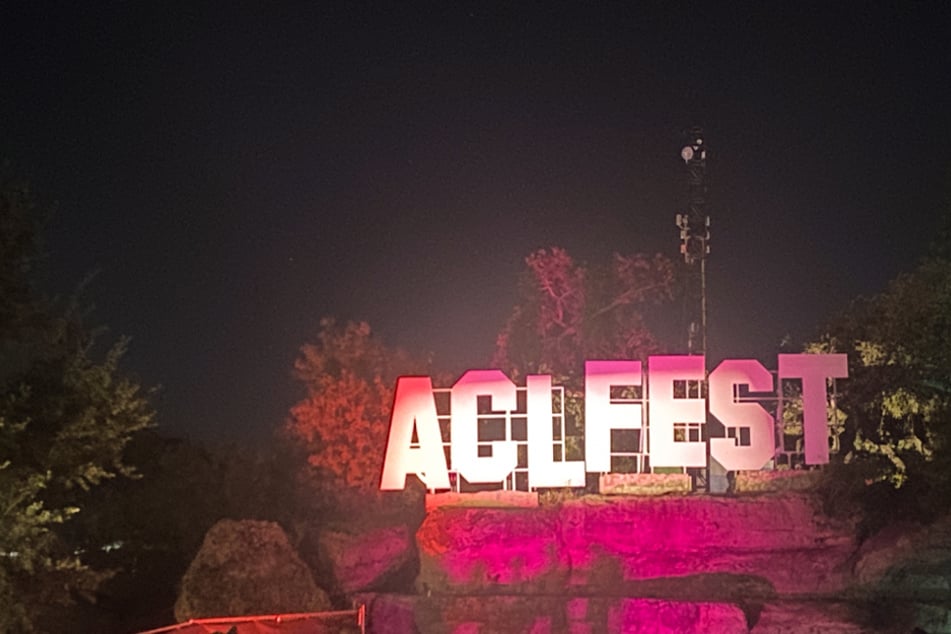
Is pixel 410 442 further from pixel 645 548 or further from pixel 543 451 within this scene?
pixel 645 548

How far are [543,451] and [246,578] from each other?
24.1 feet

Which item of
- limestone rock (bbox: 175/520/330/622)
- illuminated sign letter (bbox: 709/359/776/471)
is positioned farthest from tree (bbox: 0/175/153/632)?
illuminated sign letter (bbox: 709/359/776/471)

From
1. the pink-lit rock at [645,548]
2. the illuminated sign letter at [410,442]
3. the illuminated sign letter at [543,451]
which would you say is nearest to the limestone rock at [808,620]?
the pink-lit rock at [645,548]

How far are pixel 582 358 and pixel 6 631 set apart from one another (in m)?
22.2

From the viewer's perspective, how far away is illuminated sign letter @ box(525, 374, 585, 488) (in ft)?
83.2

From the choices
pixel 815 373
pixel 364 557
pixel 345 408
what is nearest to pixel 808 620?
pixel 815 373

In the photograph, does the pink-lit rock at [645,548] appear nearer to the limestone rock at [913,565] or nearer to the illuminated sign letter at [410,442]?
the limestone rock at [913,565]

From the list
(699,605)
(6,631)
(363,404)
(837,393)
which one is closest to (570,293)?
(363,404)

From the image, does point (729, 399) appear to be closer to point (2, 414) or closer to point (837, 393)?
point (837, 393)

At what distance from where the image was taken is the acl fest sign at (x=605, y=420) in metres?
25.4

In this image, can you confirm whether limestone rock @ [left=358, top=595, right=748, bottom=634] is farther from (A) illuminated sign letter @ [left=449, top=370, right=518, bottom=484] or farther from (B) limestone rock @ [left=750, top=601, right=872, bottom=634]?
(A) illuminated sign letter @ [left=449, top=370, right=518, bottom=484]

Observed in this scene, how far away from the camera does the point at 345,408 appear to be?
106ft

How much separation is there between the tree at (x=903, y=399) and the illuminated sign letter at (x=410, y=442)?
29.7ft

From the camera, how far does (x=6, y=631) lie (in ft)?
55.4
